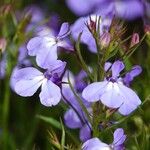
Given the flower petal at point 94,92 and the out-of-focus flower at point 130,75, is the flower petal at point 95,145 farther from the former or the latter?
the out-of-focus flower at point 130,75

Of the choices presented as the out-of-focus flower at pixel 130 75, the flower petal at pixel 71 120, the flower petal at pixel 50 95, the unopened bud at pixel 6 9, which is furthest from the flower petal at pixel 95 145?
the unopened bud at pixel 6 9

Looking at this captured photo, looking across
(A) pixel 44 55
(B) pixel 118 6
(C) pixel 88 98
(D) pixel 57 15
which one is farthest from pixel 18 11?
(C) pixel 88 98

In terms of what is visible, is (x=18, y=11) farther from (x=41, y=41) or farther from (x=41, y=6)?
(x=41, y=41)

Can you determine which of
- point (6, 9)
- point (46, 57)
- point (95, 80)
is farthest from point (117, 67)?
point (6, 9)

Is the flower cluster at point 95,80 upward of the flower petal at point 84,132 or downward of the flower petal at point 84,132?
upward

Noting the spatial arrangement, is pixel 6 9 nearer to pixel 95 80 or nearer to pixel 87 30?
pixel 87 30

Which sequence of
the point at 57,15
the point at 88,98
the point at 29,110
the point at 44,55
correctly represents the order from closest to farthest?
the point at 88,98 → the point at 44,55 → the point at 29,110 → the point at 57,15

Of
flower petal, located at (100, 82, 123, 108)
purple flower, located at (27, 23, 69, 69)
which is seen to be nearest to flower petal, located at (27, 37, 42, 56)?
purple flower, located at (27, 23, 69, 69)

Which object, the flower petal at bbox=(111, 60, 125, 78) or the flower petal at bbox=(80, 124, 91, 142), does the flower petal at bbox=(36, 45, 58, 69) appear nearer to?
the flower petal at bbox=(111, 60, 125, 78)
